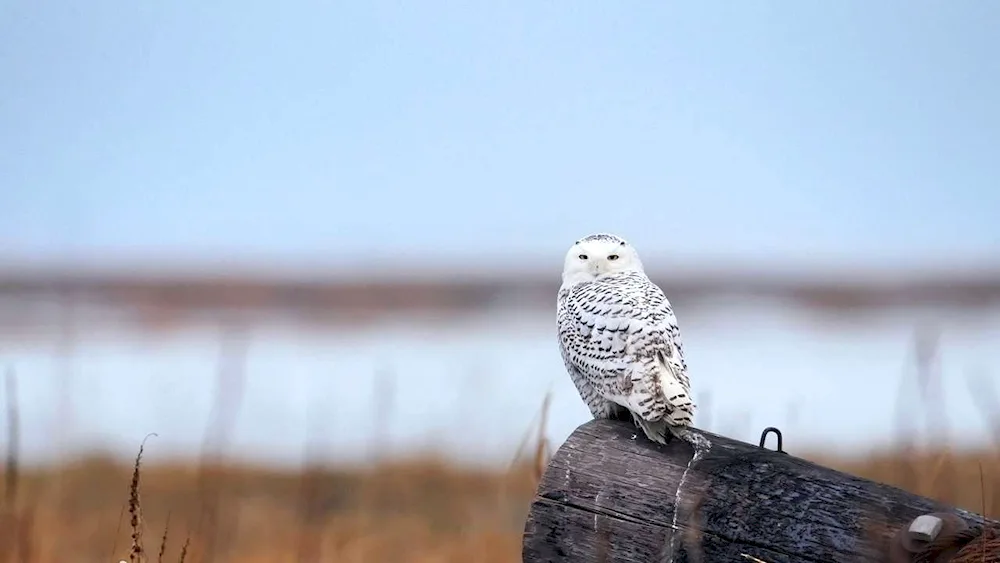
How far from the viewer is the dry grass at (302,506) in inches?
67.4

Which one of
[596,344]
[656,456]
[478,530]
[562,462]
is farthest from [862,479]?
[478,530]

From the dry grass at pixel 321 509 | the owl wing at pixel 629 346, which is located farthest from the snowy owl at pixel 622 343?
the dry grass at pixel 321 509

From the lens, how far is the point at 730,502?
1283mm

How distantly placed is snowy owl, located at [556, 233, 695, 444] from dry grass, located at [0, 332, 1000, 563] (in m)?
0.11

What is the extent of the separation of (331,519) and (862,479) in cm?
127

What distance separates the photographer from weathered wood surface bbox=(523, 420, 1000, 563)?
1.19 m

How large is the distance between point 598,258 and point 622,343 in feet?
0.97

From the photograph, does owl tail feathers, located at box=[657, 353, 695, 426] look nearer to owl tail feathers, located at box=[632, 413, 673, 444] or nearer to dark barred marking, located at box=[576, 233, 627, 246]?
owl tail feathers, located at box=[632, 413, 673, 444]

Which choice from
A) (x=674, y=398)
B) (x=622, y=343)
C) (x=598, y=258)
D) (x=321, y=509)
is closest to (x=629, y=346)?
(x=622, y=343)

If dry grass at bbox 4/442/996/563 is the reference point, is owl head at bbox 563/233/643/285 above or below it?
above

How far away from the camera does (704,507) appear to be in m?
1.29

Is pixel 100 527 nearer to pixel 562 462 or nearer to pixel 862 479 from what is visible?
pixel 562 462

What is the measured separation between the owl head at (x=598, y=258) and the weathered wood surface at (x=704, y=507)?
42cm

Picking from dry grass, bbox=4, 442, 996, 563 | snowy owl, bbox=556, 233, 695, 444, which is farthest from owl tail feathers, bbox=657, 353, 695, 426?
dry grass, bbox=4, 442, 996, 563
